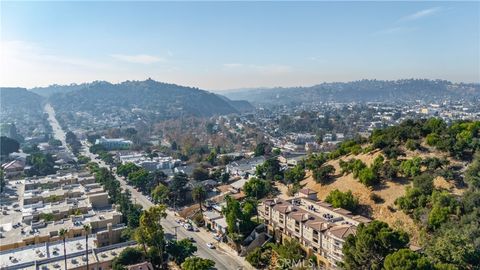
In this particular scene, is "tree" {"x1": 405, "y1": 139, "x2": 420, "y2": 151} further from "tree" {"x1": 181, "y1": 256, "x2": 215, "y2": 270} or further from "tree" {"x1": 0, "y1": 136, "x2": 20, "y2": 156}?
"tree" {"x1": 0, "y1": 136, "x2": 20, "y2": 156}

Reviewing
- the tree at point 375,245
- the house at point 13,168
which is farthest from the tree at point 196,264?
the house at point 13,168

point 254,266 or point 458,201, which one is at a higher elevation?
point 458,201

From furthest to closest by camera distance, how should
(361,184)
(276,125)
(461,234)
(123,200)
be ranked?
(276,125) < (123,200) < (361,184) < (461,234)

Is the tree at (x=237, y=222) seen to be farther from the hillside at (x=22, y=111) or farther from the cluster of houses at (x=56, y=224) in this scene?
the hillside at (x=22, y=111)

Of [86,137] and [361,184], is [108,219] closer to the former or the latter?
[361,184]

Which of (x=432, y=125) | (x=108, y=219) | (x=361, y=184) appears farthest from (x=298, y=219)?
(x=432, y=125)

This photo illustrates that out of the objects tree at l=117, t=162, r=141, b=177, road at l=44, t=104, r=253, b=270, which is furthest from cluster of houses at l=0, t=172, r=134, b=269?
tree at l=117, t=162, r=141, b=177

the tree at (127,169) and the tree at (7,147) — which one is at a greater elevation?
the tree at (7,147)
